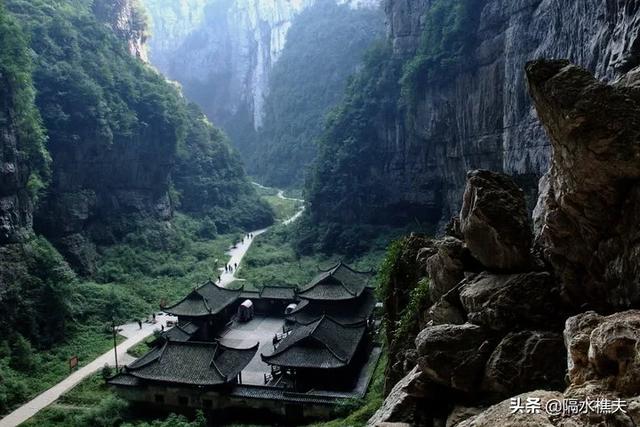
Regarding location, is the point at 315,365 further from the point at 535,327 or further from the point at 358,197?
the point at 358,197

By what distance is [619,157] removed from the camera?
24.6 ft

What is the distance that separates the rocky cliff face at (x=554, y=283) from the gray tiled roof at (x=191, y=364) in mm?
14266

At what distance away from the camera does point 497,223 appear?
9.84 metres

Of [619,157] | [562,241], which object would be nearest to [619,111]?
[619,157]

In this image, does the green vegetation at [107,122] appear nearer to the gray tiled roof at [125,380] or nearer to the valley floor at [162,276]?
the valley floor at [162,276]

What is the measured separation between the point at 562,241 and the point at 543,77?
8.80 ft

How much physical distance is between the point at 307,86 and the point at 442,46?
60.6 m

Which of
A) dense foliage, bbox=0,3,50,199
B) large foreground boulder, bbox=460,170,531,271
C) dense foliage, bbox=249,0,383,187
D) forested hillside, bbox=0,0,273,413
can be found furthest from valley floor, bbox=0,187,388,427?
dense foliage, bbox=249,0,383,187

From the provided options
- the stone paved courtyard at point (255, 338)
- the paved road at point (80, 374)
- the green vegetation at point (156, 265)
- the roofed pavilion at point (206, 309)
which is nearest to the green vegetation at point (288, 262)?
the green vegetation at point (156, 265)

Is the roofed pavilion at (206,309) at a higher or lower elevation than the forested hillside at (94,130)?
lower

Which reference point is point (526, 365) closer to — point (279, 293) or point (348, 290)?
point (348, 290)

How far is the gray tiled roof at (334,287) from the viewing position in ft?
98.7

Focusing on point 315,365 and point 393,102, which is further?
point 393,102

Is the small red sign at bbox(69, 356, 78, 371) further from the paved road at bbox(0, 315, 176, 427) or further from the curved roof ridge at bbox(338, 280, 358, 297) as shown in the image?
the curved roof ridge at bbox(338, 280, 358, 297)
